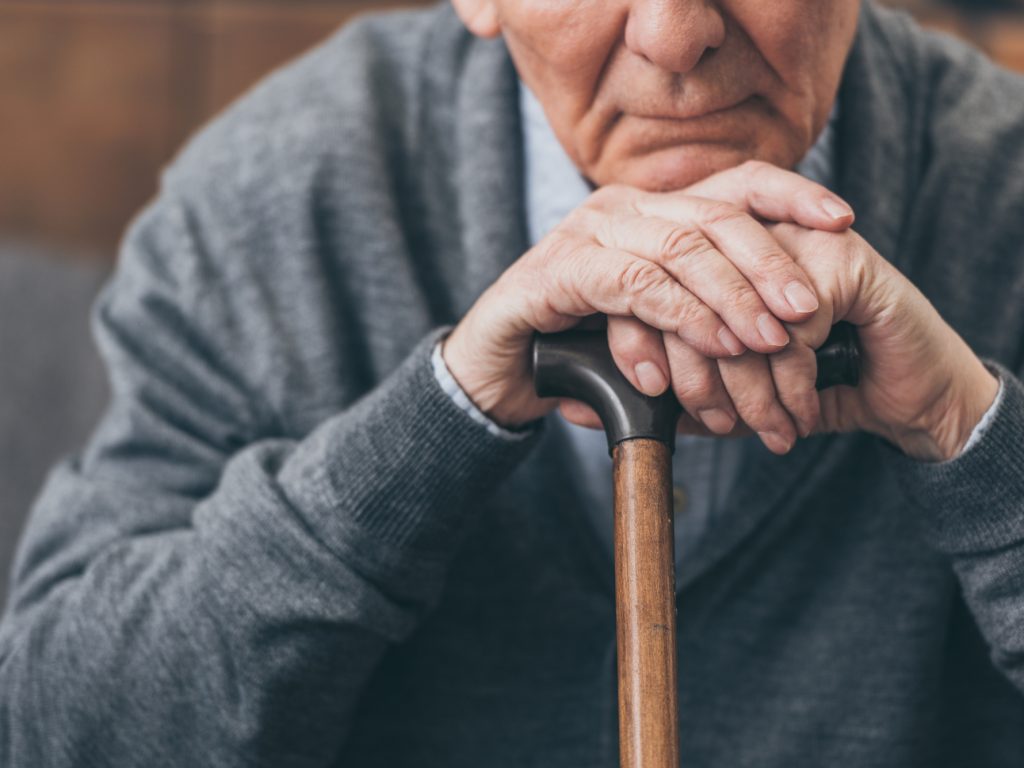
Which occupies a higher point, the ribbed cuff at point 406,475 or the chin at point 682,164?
the chin at point 682,164

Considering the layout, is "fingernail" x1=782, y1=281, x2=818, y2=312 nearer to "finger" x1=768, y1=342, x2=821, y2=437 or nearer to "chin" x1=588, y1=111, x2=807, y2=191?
"finger" x1=768, y1=342, x2=821, y2=437

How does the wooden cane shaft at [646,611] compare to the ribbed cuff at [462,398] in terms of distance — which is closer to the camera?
the wooden cane shaft at [646,611]

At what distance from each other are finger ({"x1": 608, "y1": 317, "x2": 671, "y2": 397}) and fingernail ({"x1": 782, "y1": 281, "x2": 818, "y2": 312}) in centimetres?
7

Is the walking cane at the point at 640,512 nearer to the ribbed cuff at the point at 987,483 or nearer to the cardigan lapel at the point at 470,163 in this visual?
the ribbed cuff at the point at 987,483

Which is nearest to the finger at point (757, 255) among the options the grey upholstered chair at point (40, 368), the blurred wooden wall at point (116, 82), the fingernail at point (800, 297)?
the fingernail at point (800, 297)

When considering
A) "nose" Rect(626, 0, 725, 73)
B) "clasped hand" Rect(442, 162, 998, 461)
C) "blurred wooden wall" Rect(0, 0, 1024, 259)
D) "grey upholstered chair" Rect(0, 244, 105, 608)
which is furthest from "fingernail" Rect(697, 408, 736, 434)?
"blurred wooden wall" Rect(0, 0, 1024, 259)

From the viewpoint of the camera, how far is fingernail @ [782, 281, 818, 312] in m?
0.70

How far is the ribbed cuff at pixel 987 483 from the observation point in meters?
0.78

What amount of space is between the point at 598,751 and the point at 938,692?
281mm

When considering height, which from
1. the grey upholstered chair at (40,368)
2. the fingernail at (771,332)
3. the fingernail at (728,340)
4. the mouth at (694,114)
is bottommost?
the grey upholstered chair at (40,368)

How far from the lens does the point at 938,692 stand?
1.00 metres

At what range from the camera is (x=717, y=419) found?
76 centimetres

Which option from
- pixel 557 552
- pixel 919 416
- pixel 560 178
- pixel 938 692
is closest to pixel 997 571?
pixel 919 416

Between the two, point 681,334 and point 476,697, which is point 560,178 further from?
point 476,697
